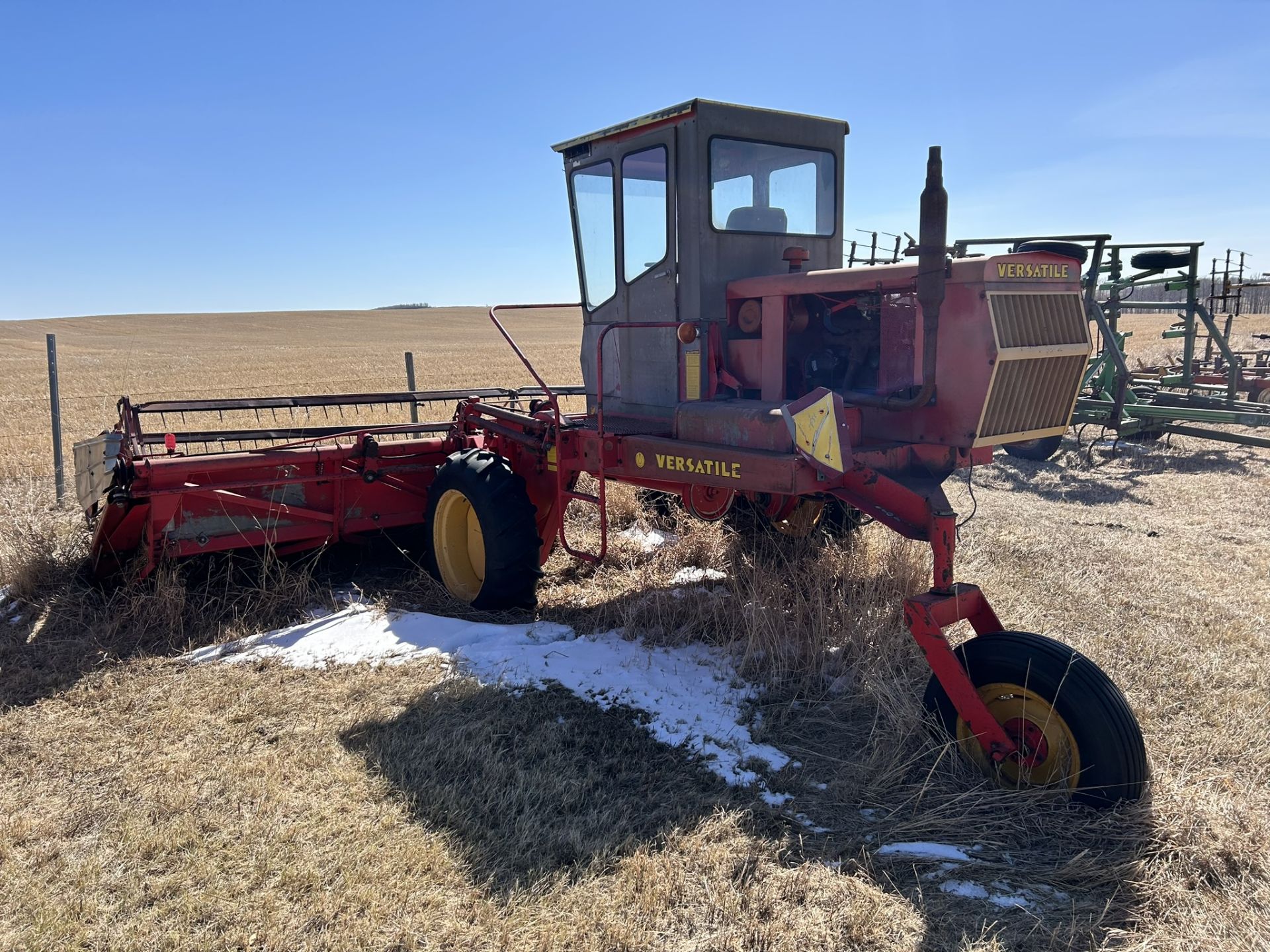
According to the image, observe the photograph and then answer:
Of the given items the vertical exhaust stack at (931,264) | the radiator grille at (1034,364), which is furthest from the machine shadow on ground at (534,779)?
the radiator grille at (1034,364)

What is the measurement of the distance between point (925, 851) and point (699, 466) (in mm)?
2064

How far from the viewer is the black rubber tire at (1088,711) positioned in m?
3.20

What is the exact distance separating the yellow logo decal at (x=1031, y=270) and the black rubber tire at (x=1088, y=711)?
1.70 metres

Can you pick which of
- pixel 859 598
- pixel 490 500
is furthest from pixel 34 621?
pixel 859 598

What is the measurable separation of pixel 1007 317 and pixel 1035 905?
253 centimetres

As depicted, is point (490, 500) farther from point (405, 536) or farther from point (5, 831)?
point (5, 831)

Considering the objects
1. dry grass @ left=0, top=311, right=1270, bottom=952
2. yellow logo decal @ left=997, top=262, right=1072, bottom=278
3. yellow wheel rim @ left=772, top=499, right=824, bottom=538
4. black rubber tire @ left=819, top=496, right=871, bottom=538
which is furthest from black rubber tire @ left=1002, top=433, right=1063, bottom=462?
yellow logo decal @ left=997, top=262, right=1072, bottom=278

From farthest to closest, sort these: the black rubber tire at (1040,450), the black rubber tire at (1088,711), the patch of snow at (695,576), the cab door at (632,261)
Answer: the black rubber tire at (1040,450) → the patch of snow at (695,576) → the cab door at (632,261) → the black rubber tire at (1088,711)

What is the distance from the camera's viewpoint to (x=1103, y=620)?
16.7 feet

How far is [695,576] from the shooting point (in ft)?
19.5

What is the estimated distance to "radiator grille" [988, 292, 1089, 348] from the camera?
4.21 meters

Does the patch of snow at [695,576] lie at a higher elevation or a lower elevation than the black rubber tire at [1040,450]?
lower

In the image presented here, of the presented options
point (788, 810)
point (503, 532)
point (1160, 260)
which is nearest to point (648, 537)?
point (503, 532)

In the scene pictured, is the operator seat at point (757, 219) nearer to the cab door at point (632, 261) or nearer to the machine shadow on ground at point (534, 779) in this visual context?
the cab door at point (632, 261)
